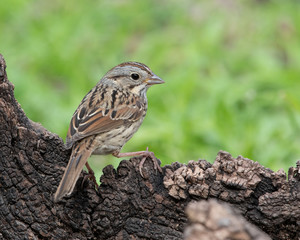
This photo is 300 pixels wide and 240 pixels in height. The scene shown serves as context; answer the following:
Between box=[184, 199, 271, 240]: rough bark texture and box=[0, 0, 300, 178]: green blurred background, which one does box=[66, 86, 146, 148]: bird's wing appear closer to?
box=[0, 0, 300, 178]: green blurred background

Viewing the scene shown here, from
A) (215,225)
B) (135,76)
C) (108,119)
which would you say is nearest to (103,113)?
(108,119)

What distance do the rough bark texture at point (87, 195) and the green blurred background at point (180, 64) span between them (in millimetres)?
2228

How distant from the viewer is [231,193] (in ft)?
14.5

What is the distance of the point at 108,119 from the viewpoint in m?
5.59

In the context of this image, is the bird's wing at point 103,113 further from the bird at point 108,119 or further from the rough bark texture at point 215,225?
the rough bark texture at point 215,225

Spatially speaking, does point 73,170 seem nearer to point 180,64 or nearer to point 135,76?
point 135,76

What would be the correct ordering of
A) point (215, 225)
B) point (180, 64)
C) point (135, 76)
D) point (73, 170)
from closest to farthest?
1. point (215, 225)
2. point (73, 170)
3. point (135, 76)
4. point (180, 64)

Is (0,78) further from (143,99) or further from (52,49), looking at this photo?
(52,49)

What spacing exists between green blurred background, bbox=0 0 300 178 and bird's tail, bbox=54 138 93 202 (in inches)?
77.6

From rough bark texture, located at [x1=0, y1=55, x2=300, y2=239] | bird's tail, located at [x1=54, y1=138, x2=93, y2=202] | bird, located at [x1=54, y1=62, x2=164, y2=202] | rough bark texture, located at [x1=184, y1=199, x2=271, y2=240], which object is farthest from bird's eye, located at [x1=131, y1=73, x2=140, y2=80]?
rough bark texture, located at [x1=184, y1=199, x2=271, y2=240]

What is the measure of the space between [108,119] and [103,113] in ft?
0.27

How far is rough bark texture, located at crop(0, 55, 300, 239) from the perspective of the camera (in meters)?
4.50

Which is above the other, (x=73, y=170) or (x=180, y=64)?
(x=180, y=64)

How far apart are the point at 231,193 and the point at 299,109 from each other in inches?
124
